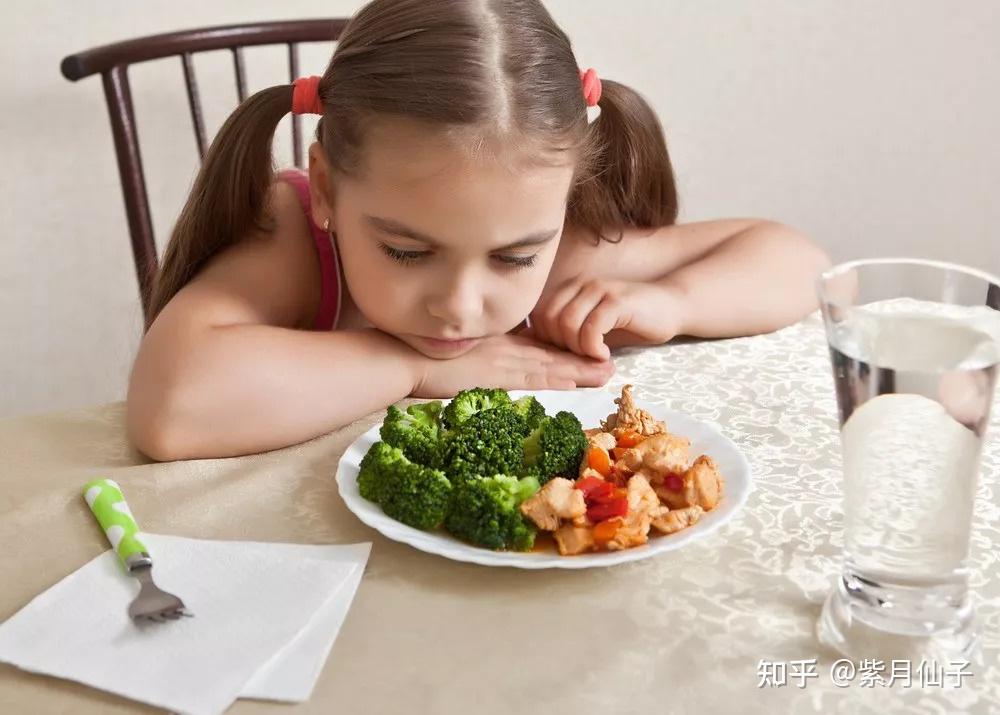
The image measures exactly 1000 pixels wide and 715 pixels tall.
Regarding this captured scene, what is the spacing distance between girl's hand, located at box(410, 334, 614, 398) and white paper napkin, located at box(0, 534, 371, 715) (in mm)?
367

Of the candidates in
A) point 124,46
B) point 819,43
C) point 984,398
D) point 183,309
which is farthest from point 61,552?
point 819,43

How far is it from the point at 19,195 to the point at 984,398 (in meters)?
1.78

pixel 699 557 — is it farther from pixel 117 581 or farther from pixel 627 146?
pixel 627 146

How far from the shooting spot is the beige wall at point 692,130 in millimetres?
2010

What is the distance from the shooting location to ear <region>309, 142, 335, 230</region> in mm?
1244

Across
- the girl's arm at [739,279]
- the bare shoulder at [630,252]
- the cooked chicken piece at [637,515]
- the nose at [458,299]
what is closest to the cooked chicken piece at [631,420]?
the cooked chicken piece at [637,515]

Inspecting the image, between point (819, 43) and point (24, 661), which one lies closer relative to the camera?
point (24, 661)

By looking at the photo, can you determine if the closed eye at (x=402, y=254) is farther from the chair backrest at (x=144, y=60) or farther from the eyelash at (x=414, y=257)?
the chair backrest at (x=144, y=60)

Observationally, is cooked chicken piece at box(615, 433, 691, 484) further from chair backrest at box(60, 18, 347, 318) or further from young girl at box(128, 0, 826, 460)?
chair backrest at box(60, 18, 347, 318)

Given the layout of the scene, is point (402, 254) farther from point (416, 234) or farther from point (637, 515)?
point (637, 515)

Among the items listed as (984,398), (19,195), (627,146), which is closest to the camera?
(984,398)

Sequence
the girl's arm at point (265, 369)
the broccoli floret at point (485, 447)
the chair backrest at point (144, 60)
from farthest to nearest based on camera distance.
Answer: the chair backrest at point (144, 60)
the girl's arm at point (265, 369)
the broccoli floret at point (485, 447)

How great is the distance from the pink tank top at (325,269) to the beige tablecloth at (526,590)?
1.10ft

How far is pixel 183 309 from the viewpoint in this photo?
1156mm
